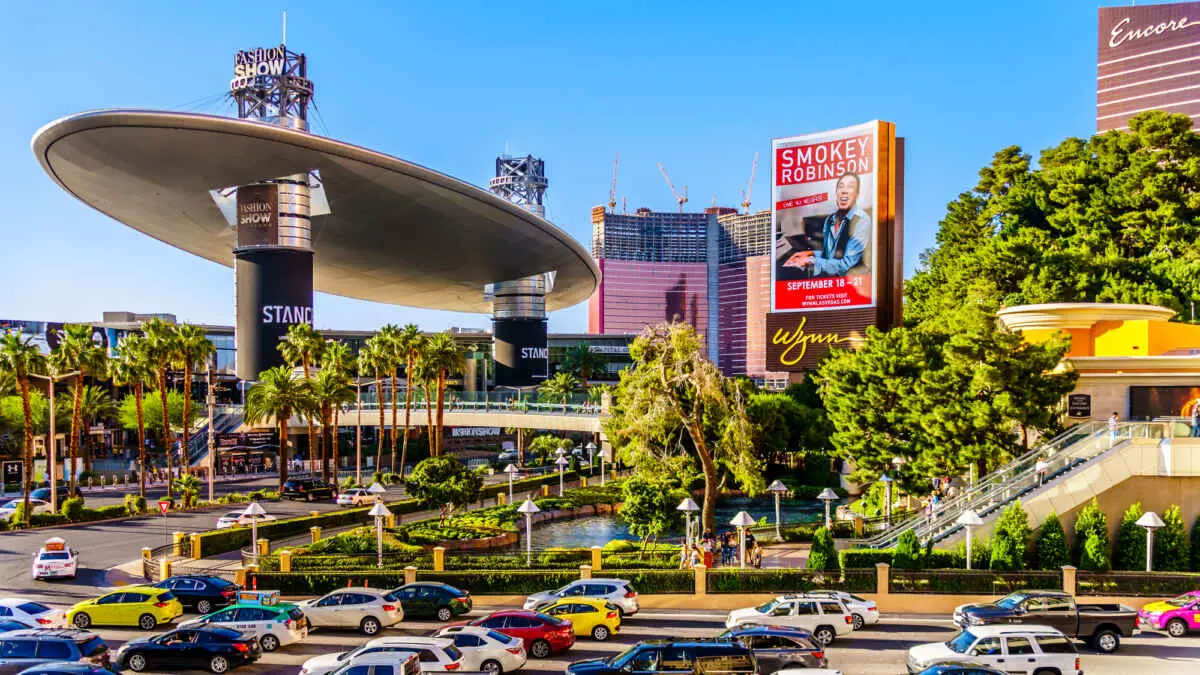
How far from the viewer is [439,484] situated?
41906mm

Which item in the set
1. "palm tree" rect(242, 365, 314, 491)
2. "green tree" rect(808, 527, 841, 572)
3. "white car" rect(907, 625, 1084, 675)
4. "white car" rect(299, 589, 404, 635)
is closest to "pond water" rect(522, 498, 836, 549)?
"green tree" rect(808, 527, 841, 572)

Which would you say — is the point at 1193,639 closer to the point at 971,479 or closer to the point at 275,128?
the point at 971,479

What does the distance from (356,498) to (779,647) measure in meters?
39.3

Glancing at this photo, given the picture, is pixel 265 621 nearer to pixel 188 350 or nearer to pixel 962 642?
pixel 962 642

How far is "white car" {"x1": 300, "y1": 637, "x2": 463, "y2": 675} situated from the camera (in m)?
19.0

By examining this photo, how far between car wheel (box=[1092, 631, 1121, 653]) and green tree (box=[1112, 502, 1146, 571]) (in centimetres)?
923

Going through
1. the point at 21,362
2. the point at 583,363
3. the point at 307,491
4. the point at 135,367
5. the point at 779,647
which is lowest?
the point at 307,491

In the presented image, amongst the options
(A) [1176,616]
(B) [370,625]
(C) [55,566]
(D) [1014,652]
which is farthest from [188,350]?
(A) [1176,616]

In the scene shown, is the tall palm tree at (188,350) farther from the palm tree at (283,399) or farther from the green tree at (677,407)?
the green tree at (677,407)

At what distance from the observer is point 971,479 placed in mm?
37156

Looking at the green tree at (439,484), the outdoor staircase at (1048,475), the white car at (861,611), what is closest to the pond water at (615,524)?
the green tree at (439,484)

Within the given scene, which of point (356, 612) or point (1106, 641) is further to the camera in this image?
point (356, 612)

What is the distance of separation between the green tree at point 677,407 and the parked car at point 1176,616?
14.8m

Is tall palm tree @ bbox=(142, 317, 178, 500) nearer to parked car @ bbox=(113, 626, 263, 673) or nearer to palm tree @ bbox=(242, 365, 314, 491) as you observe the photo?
palm tree @ bbox=(242, 365, 314, 491)
